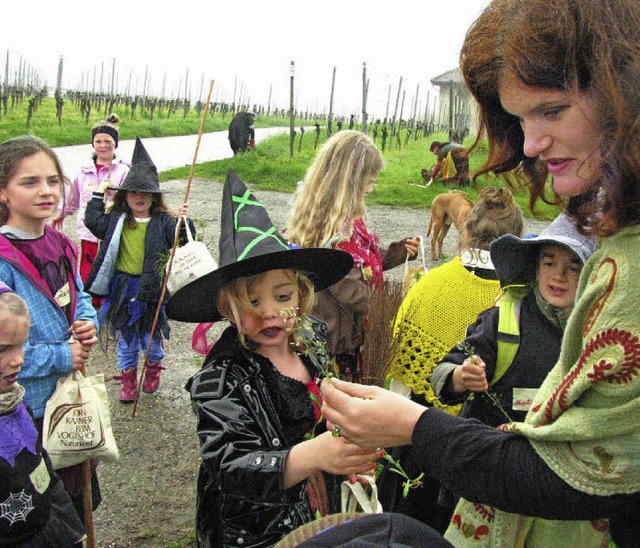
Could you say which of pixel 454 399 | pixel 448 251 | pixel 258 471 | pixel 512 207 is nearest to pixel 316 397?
pixel 258 471

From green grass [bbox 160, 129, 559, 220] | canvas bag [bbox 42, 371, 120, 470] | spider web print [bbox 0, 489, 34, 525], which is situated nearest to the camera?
spider web print [bbox 0, 489, 34, 525]

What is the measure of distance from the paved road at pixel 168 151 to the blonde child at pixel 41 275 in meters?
11.1

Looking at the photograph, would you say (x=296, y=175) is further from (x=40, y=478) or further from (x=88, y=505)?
(x=40, y=478)

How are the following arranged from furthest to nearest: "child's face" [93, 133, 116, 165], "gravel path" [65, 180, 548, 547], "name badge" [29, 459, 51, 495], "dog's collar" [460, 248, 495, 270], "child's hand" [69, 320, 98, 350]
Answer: "child's face" [93, 133, 116, 165]
"gravel path" [65, 180, 548, 547]
"dog's collar" [460, 248, 495, 270]
"child's hand" [69, 320, 98, 350]
"name badge" [29, 459, 51, 495]

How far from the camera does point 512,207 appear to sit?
3.13m

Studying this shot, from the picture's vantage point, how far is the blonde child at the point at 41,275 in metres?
2.75

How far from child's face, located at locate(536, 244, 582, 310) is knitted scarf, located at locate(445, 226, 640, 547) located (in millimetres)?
994

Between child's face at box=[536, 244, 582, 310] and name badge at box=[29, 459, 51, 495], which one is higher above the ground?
child's face at box=[536, 244, 582, 310]

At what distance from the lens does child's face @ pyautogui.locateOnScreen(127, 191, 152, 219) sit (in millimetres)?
4824

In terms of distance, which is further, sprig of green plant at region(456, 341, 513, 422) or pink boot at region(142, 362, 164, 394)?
pink boot at region(142, 362, 164, 394)

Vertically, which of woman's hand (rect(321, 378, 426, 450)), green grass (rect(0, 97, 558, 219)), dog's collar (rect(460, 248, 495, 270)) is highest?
green grass (rect(0, 97, 558, 219))

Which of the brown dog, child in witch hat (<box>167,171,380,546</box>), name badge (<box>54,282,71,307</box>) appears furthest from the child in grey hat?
the brown dog

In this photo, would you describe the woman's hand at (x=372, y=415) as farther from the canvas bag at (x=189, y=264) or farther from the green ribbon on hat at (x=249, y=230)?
the canvas bag at (x=189, y=264)

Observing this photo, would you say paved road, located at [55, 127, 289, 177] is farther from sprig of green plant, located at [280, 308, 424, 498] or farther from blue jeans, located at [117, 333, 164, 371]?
sprig of green plant, located at [280, 308, 424, 498]
